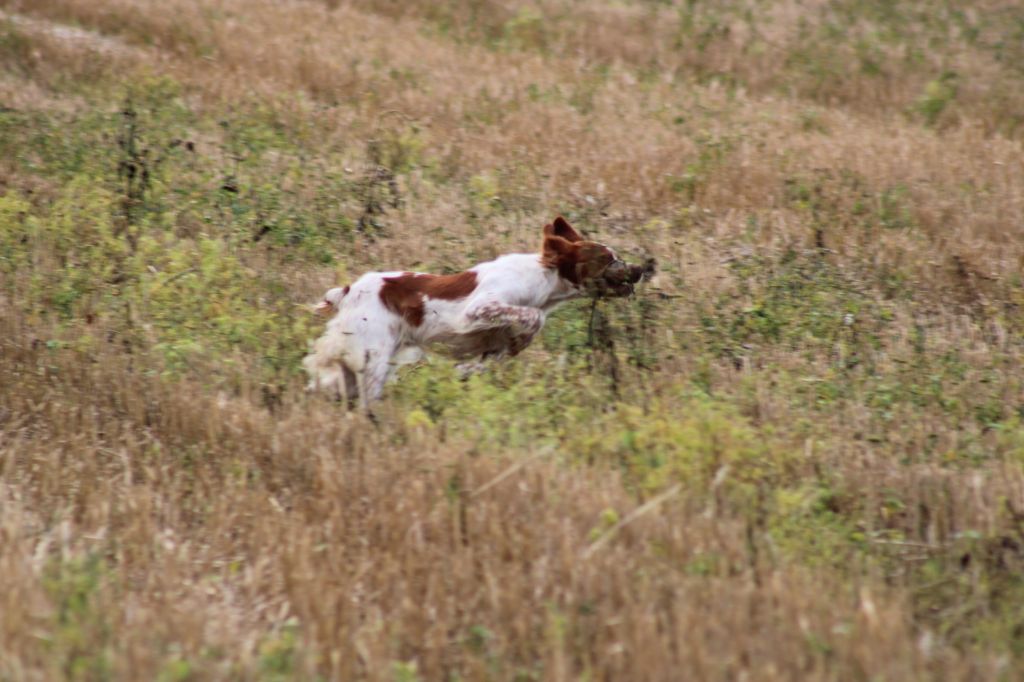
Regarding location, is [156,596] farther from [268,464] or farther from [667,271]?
[667,271]

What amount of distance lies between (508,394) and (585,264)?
0.89 m

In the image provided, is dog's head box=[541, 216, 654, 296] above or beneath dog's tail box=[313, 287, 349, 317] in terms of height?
above

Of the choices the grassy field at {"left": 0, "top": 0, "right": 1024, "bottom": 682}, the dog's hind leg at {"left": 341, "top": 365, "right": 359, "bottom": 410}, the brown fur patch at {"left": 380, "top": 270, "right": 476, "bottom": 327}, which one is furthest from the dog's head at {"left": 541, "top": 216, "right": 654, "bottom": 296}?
the dog's hind leg at {"left": 341, "top": 365, "right": 359, "bottom": 410}

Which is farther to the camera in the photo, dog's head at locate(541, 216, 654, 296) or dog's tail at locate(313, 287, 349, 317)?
dog's head at locate(541, 216, 654, 296)

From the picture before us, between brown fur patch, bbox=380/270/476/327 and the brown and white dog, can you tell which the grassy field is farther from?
brown fur patch, bbox=380/270/476/327

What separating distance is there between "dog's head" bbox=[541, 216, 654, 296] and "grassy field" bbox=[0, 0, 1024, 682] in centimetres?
28

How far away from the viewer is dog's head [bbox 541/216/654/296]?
658 centimetres

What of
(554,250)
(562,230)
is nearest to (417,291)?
(554,250)

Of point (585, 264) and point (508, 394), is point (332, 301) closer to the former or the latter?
point (508, 394)

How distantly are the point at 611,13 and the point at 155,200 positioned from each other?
868 centimetres

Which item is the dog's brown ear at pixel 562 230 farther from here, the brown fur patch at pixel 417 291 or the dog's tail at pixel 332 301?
the dog's tail at pixel 332 301

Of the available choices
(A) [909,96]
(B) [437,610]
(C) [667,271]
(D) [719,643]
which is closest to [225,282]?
(C) [667,271]

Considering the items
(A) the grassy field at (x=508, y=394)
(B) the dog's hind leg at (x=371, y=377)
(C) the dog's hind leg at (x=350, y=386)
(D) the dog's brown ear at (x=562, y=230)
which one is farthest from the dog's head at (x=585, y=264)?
(C) the dog's hind leg at (x=350, y=386)

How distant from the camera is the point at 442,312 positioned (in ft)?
21.2
